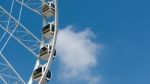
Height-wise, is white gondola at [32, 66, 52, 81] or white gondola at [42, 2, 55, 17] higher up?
white gondola at [42, 2, 55, 17]

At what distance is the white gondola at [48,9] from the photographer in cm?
4019

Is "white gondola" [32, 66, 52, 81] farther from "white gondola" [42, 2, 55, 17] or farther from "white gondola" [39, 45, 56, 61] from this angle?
"white gondola" [42, 2, 55, 17]

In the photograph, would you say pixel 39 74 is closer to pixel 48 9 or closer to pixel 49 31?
pixel 49 31

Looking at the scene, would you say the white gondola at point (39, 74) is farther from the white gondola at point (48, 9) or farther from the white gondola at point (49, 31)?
the white gondola at point (48, 9)

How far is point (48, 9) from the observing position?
40.3 meters

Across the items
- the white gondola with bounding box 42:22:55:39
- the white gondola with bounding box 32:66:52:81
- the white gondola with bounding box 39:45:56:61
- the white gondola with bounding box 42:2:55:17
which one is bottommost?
the white gondola with bounding box 32:66:52:81

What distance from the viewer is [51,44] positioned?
38.2 m

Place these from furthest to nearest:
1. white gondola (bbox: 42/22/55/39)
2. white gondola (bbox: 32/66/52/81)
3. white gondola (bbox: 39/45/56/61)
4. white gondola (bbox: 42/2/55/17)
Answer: white gondola (bbox: 42/2/55/17), white gondola (bbox: 42/22/55/39), white gondola (bbox: 39/45/56/61), white gondola (bbox: 32/66/52/81)

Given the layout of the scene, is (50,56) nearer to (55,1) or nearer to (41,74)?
(41,74)

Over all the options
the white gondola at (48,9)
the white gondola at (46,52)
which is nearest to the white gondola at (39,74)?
the white gondola at (46,52)

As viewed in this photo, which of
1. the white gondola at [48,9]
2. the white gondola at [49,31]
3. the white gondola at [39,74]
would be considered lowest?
the white gondola at [39,74]

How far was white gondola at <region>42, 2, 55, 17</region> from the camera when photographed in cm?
4019

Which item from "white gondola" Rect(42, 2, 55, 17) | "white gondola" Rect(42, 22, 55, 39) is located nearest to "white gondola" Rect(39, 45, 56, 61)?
"white gondola" Rect(42, 22, 55, 39)

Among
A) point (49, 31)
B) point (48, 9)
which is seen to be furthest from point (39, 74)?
point (48, 9)
